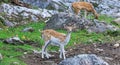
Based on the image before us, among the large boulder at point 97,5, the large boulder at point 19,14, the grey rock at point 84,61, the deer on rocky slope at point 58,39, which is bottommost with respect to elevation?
the large boulder at point 97,5

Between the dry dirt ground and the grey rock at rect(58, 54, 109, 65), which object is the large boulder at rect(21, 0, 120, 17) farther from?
the grey rock at rect(58, 54, 109, 65)

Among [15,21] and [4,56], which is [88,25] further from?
[4,56]

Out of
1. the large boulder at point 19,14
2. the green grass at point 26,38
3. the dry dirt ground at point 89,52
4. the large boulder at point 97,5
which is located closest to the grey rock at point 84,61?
the dry dirt ground at point 89,52

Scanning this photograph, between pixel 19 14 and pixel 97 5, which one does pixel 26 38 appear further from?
pixel 97 5

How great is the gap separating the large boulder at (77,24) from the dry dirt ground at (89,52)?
415 centimetres

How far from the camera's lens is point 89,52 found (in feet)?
57.5

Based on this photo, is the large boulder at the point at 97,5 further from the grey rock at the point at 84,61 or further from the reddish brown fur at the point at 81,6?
the grey rock at the point at 84,61

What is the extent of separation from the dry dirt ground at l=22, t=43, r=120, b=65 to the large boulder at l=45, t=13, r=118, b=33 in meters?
4.15

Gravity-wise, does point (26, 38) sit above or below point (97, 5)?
above

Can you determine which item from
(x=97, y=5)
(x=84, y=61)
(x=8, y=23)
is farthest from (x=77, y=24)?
(x=97, y=5)

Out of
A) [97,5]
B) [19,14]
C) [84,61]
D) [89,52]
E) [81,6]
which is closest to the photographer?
[84,61]

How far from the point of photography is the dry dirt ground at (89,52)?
1570 centimetres

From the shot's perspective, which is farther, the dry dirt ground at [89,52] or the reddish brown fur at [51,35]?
the reddish brown fur at [51,35]

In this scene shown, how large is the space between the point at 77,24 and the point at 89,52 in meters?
5.92
